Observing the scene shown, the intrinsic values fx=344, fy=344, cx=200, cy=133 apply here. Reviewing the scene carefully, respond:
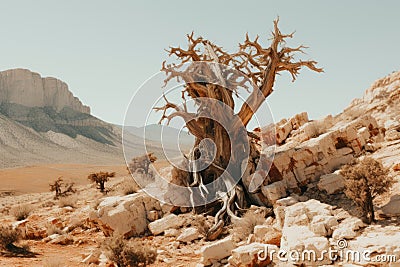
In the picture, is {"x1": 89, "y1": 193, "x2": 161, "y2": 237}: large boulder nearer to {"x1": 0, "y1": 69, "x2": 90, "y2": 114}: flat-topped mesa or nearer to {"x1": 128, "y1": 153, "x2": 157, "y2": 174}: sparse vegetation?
{"x1": 128, "y1": 153, "x2": 157, "y2": 174}: sparse vegetation

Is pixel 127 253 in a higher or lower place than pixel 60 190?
lower

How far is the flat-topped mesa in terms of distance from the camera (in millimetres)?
113688

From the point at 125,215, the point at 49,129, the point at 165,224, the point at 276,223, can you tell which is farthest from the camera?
the point at 49,129

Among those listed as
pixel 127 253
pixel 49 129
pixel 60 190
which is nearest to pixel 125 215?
pixel 127 253

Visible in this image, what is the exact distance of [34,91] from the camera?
118438 millimetres

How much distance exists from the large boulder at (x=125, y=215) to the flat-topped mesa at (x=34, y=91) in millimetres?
115109

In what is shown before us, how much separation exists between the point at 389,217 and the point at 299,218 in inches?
65.0

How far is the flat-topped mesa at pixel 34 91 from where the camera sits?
113688 millimetres

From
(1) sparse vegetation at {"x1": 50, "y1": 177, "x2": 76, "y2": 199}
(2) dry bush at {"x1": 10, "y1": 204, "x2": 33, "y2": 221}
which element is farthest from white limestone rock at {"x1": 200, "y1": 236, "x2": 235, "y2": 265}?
(1) sparse vegetation at {"x1": 50, "y1": 177, "x2": 76, "y2": 199}

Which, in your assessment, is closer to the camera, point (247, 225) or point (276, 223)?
point (276, 223)

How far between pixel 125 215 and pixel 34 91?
121986 mm

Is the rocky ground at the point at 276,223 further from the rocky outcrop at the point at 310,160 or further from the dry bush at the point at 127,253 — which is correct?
the dry bush at the point at 127,253

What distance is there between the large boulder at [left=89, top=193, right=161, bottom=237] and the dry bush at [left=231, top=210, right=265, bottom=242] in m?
3.19

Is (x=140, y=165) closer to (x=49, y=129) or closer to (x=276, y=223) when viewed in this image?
(x=276, y=223)
